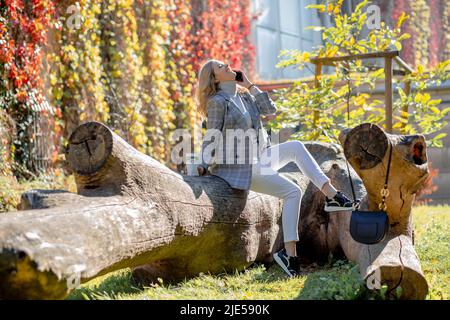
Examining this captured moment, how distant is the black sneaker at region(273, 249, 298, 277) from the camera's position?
4.44 m

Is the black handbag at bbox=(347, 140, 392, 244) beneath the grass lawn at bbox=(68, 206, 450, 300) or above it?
above

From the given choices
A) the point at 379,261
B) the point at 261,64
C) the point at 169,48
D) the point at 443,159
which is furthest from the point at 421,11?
the point at 379,261

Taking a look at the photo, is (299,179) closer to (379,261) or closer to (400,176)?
(400,176)

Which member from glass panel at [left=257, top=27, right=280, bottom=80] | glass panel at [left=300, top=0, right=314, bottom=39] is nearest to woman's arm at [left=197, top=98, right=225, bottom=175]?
glass panel at [left=257, top=27, right=280, bottom=80]

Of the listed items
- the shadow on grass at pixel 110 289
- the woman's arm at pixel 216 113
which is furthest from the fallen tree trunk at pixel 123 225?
the woman's arm at pixel 216 113

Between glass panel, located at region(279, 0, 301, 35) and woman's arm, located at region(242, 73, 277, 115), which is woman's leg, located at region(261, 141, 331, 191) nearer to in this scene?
woman's arm, located at region(242, 73, 277, 115)

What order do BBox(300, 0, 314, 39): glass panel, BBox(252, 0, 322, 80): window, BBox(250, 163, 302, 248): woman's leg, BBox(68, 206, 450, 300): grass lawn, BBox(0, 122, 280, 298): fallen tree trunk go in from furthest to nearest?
1. BBox(300, 0, 314, 39): glass panel
2. BBox(252, 0, 322, 80): window
3. BBox(250, 163, 302, 248): woman's leg
4. BBox(68, 206, 450, 300): grass lawn
5. BBox(0, 122, 280, 298): fallen tree trunk

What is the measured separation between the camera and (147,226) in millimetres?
3607

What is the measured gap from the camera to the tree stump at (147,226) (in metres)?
2.90

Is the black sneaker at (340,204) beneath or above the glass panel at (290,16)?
beneath

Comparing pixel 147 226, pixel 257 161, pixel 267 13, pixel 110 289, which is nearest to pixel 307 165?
pixel 257 161

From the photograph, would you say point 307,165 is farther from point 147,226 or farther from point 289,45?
point 289,45

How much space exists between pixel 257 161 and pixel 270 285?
871 millimetres

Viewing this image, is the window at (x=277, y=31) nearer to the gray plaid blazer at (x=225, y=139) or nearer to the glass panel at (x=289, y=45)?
the glass panel at (x=289, y=45)
